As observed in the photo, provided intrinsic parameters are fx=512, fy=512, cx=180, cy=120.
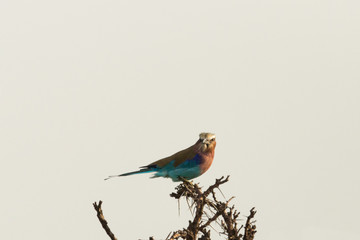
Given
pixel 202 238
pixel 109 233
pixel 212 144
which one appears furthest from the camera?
pixel 212 144

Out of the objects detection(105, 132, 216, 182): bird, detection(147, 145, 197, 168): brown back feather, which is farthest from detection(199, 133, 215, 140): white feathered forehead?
detection(147, 145, 197, 168): brown back feather

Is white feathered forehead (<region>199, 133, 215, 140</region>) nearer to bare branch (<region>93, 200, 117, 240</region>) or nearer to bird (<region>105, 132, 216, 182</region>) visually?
bird (<region>105, 132, 216, 182</region>)

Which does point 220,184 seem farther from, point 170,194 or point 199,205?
point 170,194

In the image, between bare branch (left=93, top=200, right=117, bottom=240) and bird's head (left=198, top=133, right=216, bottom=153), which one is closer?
bare branch (left=93, top=200, right=117, bottom=240)

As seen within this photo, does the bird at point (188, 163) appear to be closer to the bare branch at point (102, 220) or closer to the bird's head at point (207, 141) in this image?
the bird's head at point (207, 141)

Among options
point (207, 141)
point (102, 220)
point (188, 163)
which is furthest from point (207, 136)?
point (102, 220)

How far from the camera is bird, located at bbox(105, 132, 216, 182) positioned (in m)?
11.4

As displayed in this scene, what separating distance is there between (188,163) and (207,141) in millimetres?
656

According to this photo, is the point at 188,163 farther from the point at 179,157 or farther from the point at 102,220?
the point at 102,220

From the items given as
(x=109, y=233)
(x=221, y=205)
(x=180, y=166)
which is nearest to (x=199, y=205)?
(x=221, y=205)

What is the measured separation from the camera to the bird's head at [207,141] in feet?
37.3

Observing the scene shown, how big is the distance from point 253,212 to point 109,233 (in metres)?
2.66

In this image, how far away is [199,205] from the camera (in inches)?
350

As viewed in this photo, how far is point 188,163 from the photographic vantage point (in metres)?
11.5
